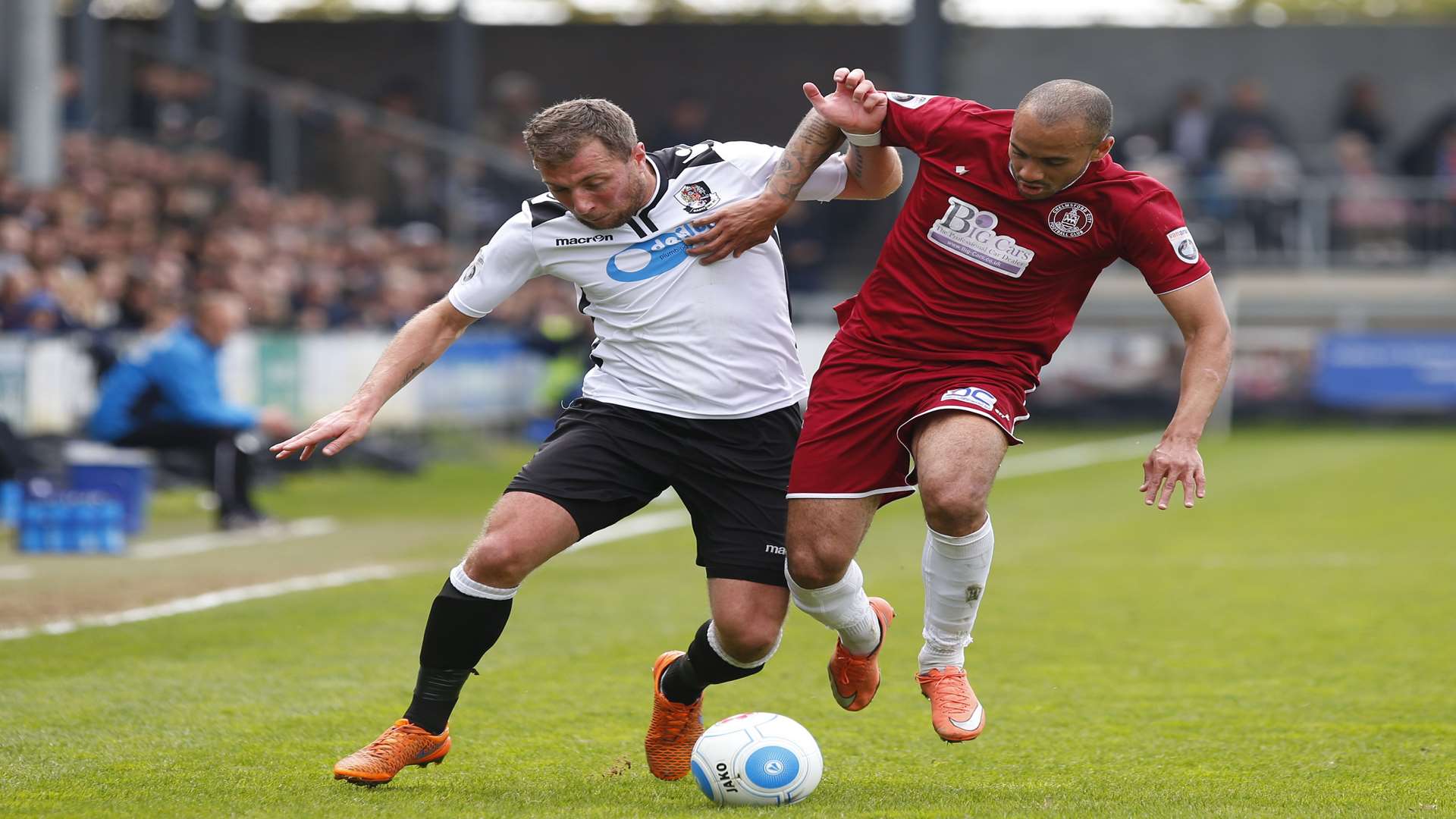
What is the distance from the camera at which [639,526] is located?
13797mm

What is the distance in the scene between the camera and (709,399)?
559 centimetres

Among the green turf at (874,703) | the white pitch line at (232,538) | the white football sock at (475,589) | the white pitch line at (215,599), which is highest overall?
the white football sock at (475,589)

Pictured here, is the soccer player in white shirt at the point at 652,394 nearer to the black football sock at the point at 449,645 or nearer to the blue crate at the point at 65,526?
the black football sock at the point at 449,645

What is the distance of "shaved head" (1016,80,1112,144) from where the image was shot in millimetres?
5250

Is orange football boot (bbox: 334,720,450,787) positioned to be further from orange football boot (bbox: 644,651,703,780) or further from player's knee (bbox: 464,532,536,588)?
orange football boot (bbox: 644,651,703,780)

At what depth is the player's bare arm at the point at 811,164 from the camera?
221 inches

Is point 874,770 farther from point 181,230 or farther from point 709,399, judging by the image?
point 181,230

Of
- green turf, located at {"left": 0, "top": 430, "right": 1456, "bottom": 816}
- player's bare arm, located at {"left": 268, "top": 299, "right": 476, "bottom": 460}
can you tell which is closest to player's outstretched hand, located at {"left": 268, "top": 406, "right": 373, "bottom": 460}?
player's bare arm, located at {"left": 268, "top": 299, "right": 476, "bottom": 460}

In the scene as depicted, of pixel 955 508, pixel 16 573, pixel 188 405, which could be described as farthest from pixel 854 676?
pixel 188 405

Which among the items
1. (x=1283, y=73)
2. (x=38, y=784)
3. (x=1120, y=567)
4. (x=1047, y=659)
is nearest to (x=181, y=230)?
(x=1120, y=567)

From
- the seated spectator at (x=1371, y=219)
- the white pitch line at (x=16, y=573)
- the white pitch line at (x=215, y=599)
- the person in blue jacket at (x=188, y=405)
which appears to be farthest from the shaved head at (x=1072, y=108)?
the seated spectator at (x=1371, y=219)

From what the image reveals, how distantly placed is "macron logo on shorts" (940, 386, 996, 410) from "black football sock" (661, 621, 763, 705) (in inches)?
38.7

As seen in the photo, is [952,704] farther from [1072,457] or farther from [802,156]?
[1072,457]

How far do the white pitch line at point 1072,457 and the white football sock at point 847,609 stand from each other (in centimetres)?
1225
